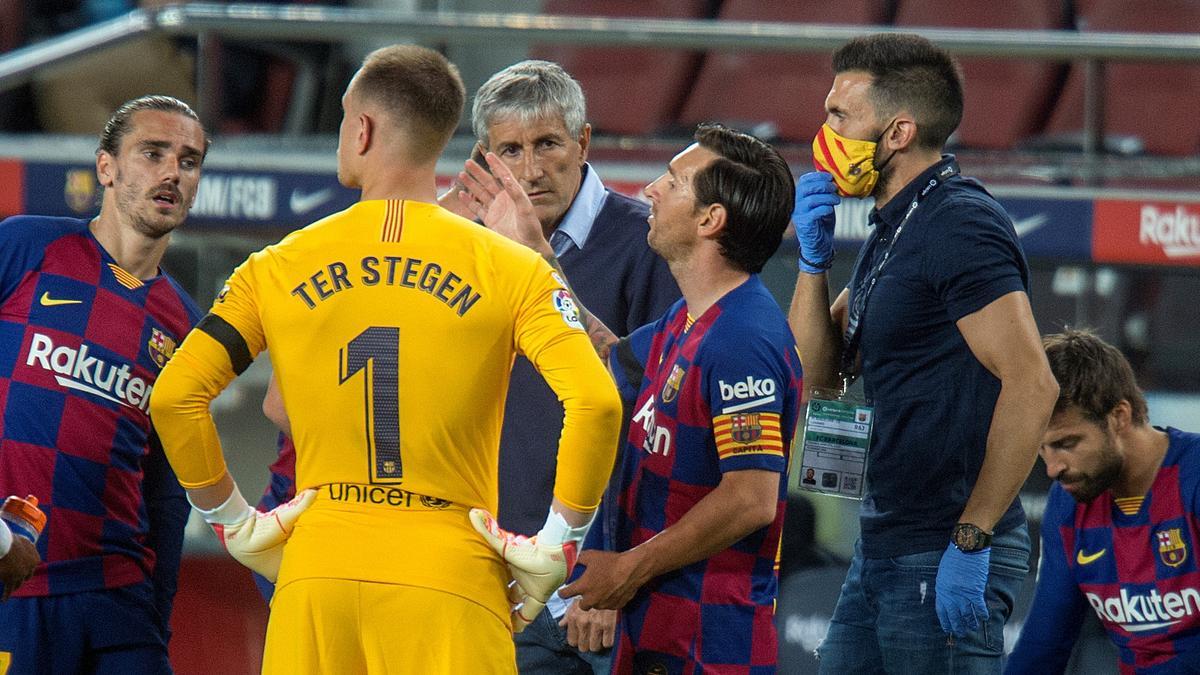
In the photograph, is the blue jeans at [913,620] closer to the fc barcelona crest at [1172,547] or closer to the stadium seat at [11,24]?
the fc barcelona crest at [1172,547]

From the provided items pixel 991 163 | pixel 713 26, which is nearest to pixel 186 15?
pixel 713 26

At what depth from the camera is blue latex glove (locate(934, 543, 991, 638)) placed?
2.79 metres

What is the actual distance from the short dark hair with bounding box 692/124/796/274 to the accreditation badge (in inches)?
15.7

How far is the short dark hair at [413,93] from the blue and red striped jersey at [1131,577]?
1964mm

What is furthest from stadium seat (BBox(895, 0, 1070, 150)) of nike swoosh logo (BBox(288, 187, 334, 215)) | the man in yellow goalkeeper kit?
the man in yellow goalkeeper kit

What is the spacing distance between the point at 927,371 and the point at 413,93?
1.11 metres

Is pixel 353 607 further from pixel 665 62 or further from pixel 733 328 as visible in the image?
pixel 665 62

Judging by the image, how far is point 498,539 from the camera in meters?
2.46

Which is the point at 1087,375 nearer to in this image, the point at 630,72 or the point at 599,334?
the point at 599,334

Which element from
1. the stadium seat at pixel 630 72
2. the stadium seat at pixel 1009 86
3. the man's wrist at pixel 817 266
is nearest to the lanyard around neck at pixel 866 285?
the man's wrist at pixel 817 266

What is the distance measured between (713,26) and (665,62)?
1.65 m

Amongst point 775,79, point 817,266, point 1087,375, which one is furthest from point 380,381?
point 775,79

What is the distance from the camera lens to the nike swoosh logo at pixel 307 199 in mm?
5055

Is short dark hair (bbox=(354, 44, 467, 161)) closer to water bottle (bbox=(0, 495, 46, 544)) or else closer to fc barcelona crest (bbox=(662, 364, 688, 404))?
fc barcelona crest (bbox=(662, 364, 688, 404))
